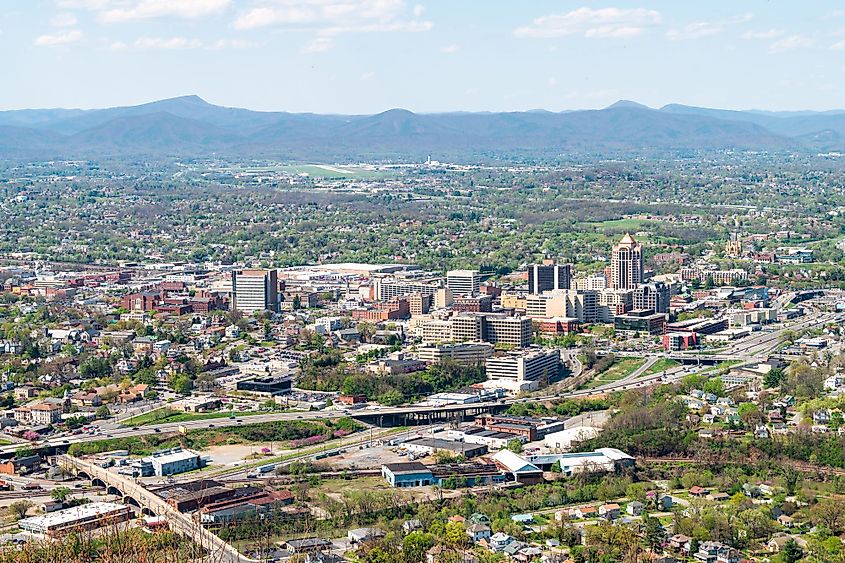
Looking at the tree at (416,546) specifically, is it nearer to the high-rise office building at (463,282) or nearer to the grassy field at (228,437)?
the grassy field at (228,437)

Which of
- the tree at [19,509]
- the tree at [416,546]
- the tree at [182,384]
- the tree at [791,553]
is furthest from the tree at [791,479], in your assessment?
the tree at [182,384]

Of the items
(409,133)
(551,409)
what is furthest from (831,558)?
(409,133)

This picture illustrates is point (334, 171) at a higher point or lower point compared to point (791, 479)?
lower

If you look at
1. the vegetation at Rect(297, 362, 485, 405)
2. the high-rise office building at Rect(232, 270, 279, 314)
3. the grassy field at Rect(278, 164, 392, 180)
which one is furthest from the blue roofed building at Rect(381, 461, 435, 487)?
the grassy field at Rect(278, 164, 392, 180)

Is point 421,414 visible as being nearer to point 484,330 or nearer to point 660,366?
point 660,366

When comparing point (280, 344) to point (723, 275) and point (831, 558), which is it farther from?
point (831, 558)

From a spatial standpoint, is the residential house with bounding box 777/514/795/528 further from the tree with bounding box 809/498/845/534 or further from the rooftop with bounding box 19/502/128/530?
the rooftop with bounding box 19/502/128/530

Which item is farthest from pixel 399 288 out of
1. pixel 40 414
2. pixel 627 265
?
pixel 40 414
